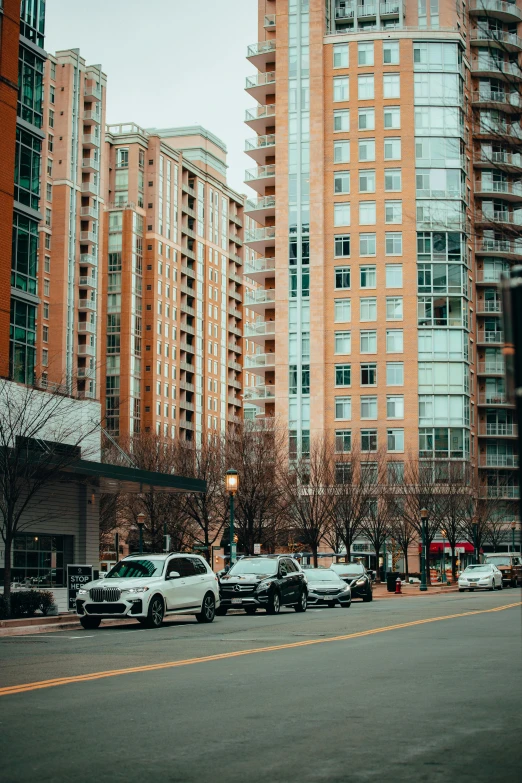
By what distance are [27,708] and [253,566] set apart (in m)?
20.7

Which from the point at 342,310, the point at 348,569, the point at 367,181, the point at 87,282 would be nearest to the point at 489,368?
the point at 342,310

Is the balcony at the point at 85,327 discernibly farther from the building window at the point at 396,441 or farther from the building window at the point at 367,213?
the building window at the point at 396,441

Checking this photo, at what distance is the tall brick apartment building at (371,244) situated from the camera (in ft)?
281

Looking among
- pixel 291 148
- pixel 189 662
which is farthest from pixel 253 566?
pixel 291 148

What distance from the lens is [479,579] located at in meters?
55.8

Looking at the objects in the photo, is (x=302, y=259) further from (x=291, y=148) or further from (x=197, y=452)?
(x=197, y=452)

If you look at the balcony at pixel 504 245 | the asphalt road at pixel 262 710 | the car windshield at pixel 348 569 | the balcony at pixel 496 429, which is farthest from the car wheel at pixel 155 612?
the balcony at pixel 496 429

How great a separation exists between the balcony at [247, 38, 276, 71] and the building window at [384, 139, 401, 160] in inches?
506

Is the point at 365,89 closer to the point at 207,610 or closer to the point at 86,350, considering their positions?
the point at 86,350

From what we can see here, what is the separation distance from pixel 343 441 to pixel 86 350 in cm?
3951

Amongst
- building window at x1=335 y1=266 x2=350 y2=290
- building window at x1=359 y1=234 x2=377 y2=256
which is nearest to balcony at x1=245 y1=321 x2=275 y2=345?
building window at x1=335 y1=266 x2=350 y2=290

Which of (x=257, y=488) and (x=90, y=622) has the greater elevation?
(x=257, y=488)

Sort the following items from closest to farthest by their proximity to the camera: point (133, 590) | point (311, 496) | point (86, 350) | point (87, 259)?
point (133, 590) → point (311, 496) → point (86, 350) → point (87, 259)

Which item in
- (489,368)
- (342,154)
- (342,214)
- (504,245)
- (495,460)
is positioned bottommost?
(504,245)
